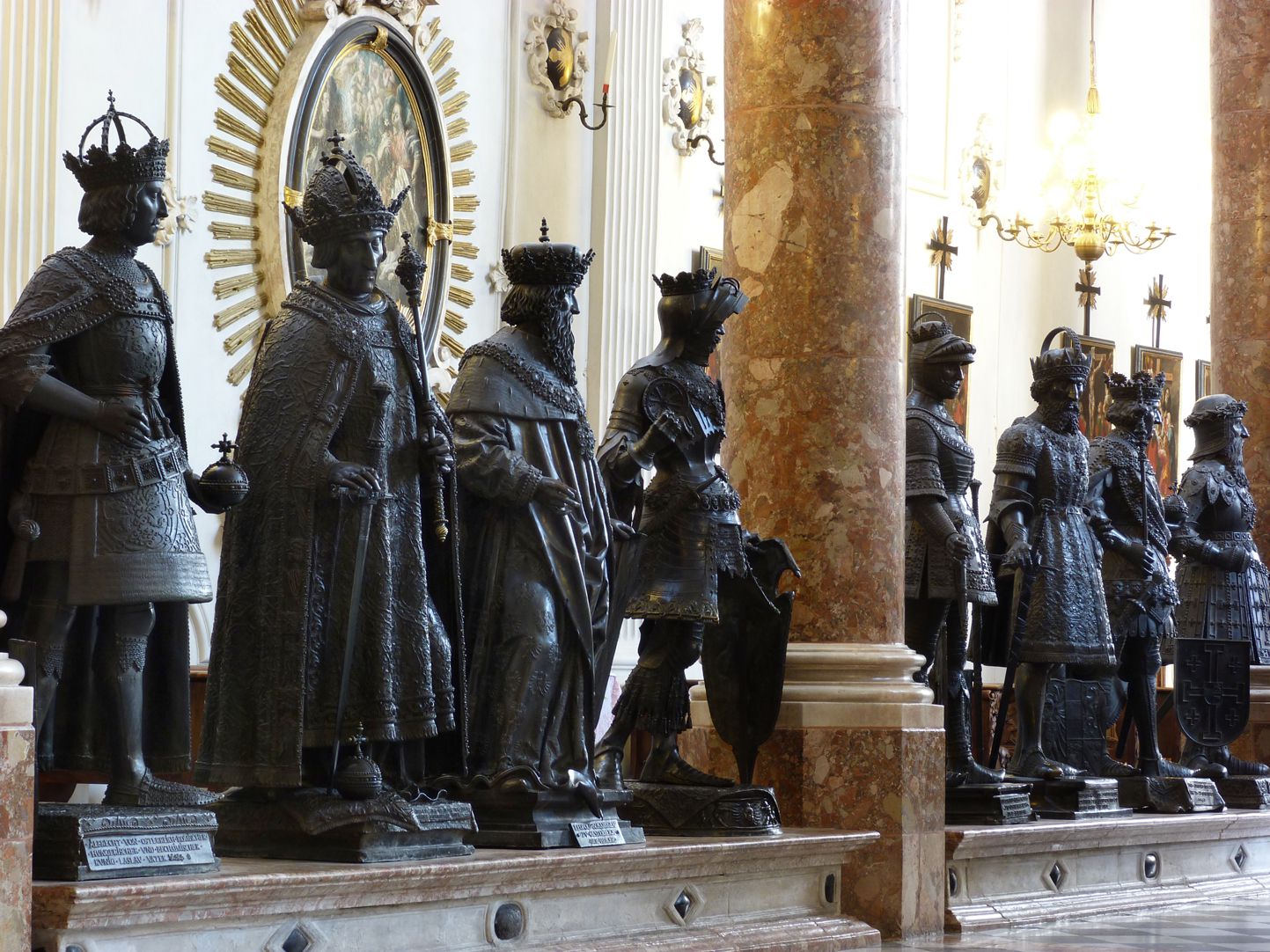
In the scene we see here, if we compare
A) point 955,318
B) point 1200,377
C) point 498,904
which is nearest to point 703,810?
point 498,904

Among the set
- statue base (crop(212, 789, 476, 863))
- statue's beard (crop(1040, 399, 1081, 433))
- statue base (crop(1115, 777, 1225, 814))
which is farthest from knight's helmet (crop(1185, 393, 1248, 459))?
statue base (crop(212, 789, 476, 863))

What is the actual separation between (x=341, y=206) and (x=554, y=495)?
1.22 meters

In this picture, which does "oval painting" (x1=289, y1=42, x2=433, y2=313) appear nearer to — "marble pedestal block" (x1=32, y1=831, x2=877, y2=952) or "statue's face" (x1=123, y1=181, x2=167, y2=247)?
"marble pedestal block" (x1=32, y1=831, x2=877, y2=952)

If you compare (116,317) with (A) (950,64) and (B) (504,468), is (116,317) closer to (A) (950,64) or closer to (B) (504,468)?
(B) (504,468)

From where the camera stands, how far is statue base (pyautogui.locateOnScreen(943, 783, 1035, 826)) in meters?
9.59

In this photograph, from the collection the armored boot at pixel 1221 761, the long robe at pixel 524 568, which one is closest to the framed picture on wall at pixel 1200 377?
the armored boot at pixel 1221 761

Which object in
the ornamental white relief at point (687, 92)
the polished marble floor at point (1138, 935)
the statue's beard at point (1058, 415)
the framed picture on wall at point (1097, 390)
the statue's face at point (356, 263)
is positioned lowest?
the polished marble floor at point (1138, 935)

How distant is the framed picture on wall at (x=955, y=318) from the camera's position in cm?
1491

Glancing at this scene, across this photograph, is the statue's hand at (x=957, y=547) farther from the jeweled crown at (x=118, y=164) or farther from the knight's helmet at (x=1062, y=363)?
the jeweled crown at (x=118, y=164)

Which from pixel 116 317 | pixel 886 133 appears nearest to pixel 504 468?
pixel 116 317

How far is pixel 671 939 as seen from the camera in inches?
288

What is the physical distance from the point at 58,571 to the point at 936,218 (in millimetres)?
10256

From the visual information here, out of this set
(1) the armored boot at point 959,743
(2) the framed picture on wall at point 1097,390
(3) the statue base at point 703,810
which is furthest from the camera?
(2) the framed picture on wall at point 1097,390

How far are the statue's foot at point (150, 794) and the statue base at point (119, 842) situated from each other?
6 centimetres
